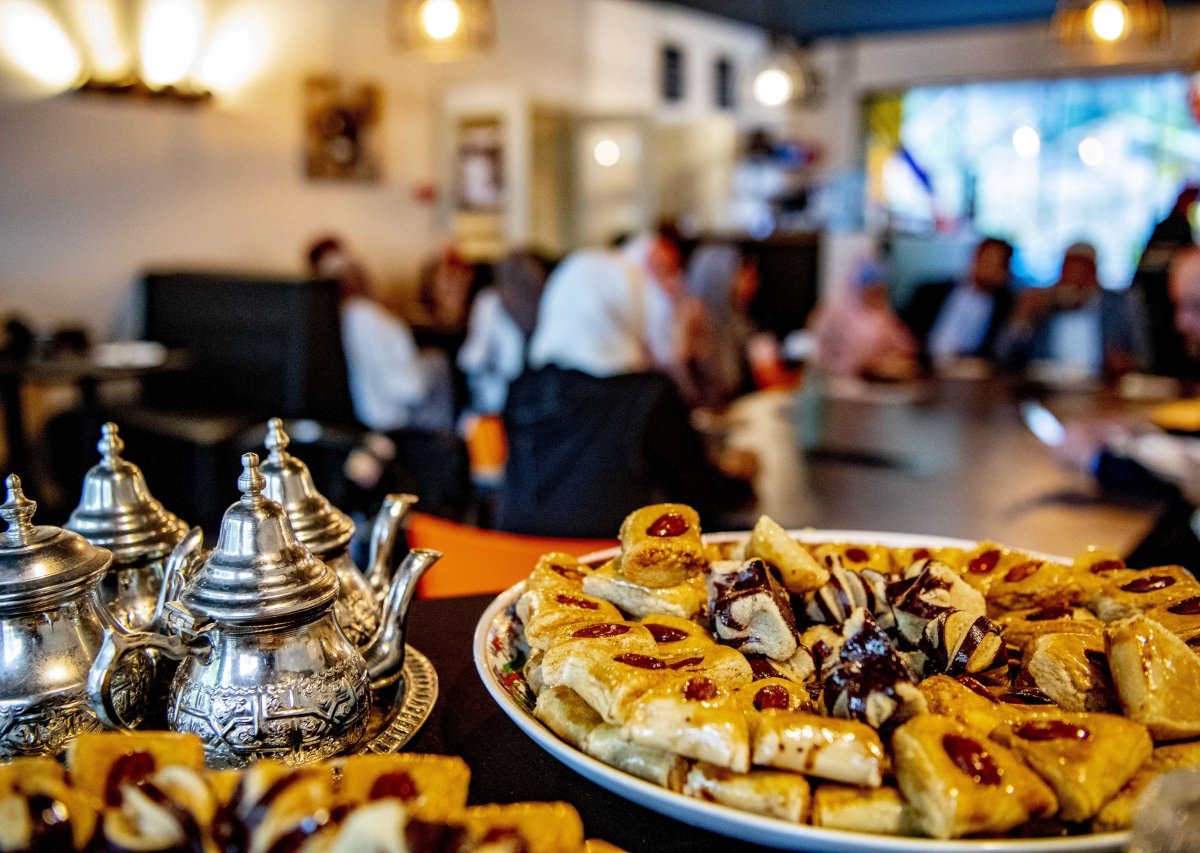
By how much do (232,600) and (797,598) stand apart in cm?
53

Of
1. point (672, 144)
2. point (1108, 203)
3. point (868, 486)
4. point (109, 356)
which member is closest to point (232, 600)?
point (868, 486)

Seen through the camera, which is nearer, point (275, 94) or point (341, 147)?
point (275, 94)

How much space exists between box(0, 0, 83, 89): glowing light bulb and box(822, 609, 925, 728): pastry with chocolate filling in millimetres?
5808

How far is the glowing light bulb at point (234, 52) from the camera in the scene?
613cm

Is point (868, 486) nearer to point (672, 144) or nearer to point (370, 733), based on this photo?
point (370, 733)

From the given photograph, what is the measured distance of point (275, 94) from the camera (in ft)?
21.6

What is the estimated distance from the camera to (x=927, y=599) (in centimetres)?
91

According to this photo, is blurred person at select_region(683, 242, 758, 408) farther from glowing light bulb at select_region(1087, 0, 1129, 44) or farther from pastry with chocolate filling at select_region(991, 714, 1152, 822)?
pastry with chocolate filling at select_region(991, 714, 1152, 822)

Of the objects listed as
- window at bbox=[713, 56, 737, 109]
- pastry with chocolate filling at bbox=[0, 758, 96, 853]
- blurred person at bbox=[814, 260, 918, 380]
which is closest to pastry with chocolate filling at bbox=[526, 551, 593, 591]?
pastry with chocolate filling at bbox=[0, 758, 96, 853]

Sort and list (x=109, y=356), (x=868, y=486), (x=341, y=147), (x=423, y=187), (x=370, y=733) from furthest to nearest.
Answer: (x=423, y=187) → (x=341, y=147) → (x=109, y=356) → (x=868, y=486) → (x=370, y=733)

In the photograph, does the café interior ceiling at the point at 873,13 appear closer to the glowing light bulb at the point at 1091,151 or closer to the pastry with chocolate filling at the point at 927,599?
the glowing light bulb at the point at 1091,151

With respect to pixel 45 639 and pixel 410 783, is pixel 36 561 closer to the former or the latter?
pixel 45 639

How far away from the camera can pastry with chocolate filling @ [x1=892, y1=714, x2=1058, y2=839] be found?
65 cm

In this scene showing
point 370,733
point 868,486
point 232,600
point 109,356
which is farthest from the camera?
point 109,356
